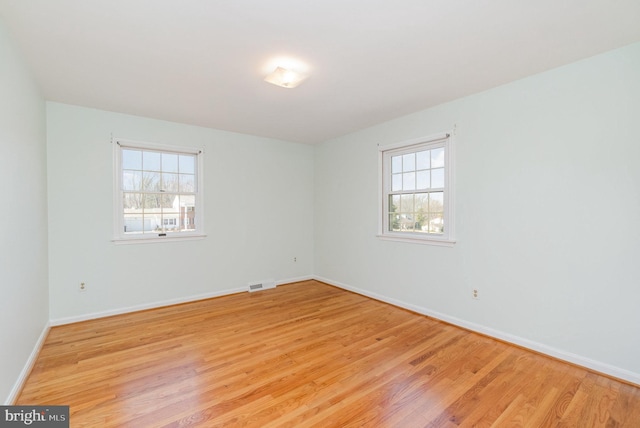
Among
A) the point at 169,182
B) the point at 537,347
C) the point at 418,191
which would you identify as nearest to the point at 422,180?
the point at 418,191

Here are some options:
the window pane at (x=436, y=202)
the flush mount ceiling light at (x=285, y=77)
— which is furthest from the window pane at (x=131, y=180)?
the window pane at (x=436, y=202)

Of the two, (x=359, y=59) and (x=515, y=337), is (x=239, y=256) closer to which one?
(x=359, y=59)

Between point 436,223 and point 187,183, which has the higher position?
point 187,183

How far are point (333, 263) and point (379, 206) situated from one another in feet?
4.76

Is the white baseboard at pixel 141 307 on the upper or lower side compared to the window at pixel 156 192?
lower

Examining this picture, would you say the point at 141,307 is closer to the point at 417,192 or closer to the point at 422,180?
the point at 417,192

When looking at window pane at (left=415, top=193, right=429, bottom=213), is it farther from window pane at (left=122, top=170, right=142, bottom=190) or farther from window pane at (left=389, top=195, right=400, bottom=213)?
window pane at (left=122, top=170, right=142, bottom=190)

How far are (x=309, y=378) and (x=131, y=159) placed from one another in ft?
11.6

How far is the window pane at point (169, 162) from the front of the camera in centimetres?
412

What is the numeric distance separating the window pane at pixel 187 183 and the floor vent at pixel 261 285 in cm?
178

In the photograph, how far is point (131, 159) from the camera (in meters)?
3.87

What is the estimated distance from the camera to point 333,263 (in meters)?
5.15

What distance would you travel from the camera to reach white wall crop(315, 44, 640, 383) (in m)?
2.29

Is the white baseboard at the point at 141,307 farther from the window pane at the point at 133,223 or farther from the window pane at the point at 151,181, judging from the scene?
the window pane at the point at 151,181
